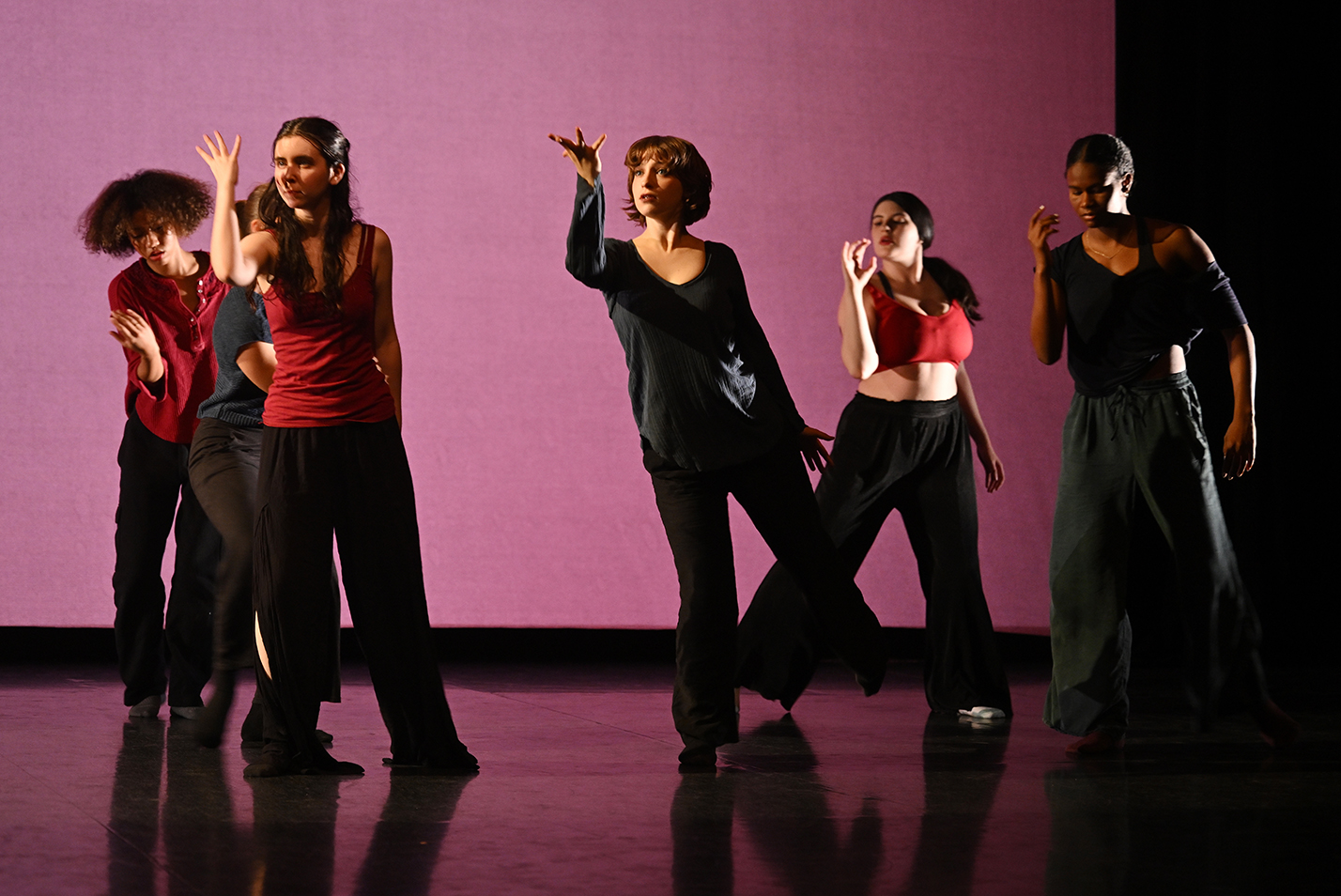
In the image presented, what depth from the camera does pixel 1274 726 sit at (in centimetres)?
334

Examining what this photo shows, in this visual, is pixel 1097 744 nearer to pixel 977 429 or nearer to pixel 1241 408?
pixel 1241 408

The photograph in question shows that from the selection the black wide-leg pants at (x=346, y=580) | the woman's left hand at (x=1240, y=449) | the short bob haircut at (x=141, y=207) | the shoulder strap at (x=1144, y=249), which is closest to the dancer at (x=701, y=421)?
the black wide-leg pants at (x=346, y=580)

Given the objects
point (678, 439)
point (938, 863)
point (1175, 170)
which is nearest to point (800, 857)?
point (938, 863)

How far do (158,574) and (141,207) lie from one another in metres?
0.91

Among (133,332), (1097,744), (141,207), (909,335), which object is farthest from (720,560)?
(141,207)

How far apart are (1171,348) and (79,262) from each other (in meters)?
3.36

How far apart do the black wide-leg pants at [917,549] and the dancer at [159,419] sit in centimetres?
137

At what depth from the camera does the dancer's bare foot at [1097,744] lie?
3.20 m

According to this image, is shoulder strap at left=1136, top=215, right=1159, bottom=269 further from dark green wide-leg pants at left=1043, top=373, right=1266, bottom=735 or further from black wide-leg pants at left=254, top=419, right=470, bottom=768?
black wide-leg pants at left=254, top=419, right=470, bottom=768

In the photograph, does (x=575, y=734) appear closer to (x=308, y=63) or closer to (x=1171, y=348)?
(x=1171, y=348)

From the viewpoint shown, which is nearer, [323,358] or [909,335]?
[323,358]

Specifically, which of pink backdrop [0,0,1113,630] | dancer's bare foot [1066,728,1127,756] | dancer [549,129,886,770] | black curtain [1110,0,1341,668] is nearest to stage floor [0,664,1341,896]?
dancer's bare foot [1066,728,1127,756]

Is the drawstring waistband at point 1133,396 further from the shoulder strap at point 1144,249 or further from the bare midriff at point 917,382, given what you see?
the bare midriff at point 917,382

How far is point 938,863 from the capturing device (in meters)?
2.11
